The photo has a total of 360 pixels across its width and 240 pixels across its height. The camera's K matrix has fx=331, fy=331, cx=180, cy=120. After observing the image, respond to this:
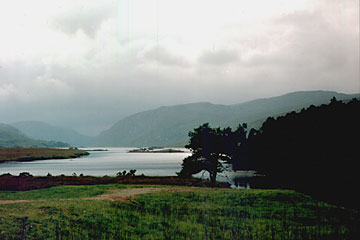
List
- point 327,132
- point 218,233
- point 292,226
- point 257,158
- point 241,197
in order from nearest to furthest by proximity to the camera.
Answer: point 218,233 → point 292,226 → point 241,197 → point 327,132 → point 257,158

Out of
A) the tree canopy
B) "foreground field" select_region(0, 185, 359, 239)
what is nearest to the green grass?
"foreground field" select_region(0, 185, 359, 239)

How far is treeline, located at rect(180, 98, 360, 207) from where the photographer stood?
163 ft

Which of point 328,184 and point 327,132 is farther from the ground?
point 327,132

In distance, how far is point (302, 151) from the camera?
60.3 metres

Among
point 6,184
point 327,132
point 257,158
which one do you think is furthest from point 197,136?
point 6,184

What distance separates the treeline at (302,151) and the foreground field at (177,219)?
47.0 feet

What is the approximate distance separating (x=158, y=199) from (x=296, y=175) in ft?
114

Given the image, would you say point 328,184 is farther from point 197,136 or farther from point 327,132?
point 197,136

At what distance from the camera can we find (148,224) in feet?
87.3

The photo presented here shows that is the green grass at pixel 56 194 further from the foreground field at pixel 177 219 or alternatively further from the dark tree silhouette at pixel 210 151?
the dark tree silhouette at pixel 210 151

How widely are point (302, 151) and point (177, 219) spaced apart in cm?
3858

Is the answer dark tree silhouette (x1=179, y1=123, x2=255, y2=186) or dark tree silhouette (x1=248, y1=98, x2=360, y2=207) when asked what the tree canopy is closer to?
dark tree silhouette (x1=179, y1=123, x2=255, y2=186)

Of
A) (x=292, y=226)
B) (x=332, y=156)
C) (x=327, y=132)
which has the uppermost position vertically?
(x=327, y=132)

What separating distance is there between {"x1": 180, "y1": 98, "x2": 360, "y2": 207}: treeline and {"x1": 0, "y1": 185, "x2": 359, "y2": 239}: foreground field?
14.3 metres
